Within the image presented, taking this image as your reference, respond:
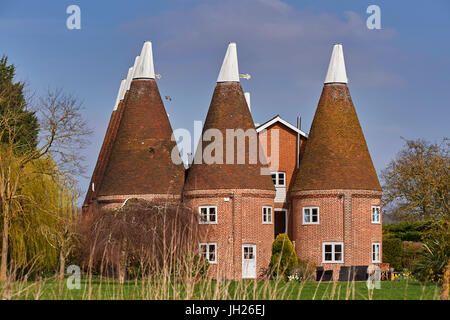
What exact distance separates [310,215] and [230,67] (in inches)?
341

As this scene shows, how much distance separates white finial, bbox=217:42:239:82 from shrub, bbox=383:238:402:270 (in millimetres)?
12893

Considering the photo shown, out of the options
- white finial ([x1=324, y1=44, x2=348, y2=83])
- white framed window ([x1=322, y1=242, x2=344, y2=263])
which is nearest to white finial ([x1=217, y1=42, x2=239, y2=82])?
white finial ([x1=324, y1=44, x2=348, y2=83])

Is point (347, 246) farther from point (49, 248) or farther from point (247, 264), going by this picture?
point (49, 248)

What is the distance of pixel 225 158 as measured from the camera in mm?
39844

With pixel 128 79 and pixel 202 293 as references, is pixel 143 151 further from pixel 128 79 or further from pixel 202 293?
pixel 202 293

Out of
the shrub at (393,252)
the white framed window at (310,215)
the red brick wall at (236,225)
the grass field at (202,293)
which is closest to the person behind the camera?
the grass field at (202,293)

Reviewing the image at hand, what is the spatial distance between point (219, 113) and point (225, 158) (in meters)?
2.42

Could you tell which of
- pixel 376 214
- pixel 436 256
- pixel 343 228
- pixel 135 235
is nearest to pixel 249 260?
pixel 343 228

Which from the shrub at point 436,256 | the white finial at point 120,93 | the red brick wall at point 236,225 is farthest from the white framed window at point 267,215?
the white finial at point 120,93

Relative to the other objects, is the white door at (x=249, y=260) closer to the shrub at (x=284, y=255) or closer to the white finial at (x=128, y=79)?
the shrub at (x=284, y=255)

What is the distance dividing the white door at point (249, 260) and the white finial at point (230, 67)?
8630mm

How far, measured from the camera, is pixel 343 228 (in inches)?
1581

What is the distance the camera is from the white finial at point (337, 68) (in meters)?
42.6
